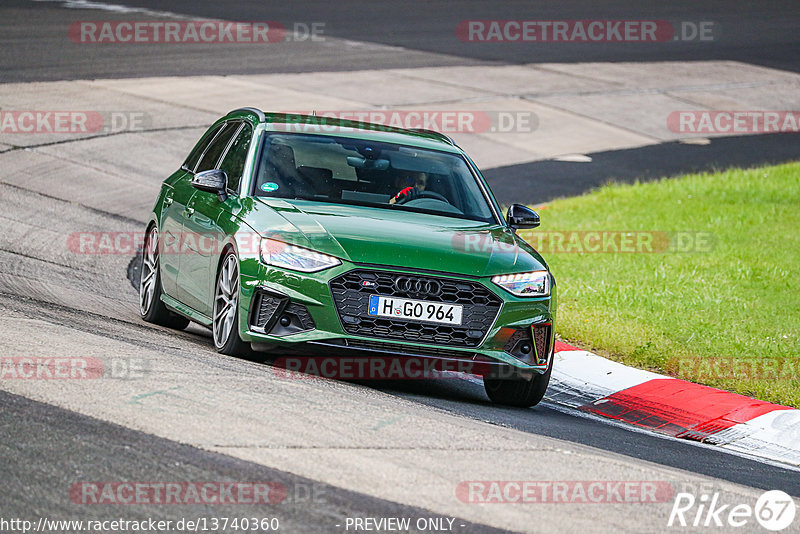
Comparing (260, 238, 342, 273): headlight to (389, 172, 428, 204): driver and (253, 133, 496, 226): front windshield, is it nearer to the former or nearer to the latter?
(253, 133, 496, 226): front windshield

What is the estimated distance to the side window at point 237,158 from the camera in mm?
9062

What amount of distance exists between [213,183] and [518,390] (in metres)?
2.52

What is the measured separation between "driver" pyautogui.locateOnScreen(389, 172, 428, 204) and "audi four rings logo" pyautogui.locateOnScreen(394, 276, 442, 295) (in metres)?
1.35

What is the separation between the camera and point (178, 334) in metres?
9.70

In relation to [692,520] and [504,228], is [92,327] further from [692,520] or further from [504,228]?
[692,520]

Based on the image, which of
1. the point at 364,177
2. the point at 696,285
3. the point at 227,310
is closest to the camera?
the point at 227,310

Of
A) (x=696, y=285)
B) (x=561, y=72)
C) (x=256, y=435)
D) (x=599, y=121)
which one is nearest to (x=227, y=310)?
(x=256, y=435)

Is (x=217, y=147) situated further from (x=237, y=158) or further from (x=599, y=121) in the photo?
(x=599, y=121)

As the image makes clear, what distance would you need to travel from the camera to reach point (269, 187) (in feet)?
28.8

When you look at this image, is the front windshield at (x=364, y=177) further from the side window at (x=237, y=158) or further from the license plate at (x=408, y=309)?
the license plate at (x=408, y=309)

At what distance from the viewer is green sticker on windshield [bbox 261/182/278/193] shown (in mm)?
8758

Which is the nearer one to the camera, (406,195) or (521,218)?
(406,195)

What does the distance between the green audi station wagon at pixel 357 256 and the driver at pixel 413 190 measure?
0.01 m

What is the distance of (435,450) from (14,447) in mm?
1931
